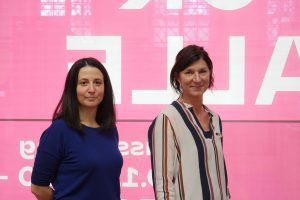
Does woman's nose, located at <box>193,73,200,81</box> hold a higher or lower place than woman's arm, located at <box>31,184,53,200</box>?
higher

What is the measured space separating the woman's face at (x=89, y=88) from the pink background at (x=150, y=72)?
1.01 m

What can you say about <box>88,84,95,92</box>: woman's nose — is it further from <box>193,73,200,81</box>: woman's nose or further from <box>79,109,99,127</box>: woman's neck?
<box>193,73,200,81</box>: woman's nose

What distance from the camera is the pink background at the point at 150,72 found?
2.58 meters

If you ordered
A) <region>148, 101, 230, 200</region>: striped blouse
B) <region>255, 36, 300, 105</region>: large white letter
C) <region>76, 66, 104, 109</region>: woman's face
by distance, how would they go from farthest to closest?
<region>255, 36, 300, 105</region>: large white letter → <region>76, 66, 104, 109</region>: woman's face → <region>148, 101, 230, 200</region>: striped blouse

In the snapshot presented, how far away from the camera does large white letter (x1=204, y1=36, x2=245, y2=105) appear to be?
2572 mm

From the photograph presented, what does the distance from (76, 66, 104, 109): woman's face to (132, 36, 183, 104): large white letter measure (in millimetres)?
1008

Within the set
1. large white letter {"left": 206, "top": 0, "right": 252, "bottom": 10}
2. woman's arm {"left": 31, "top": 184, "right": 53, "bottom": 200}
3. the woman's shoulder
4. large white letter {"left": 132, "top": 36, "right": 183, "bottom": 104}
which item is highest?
large white letter {"left": 206, "top": 0, "right": 252, "bottom": 10}

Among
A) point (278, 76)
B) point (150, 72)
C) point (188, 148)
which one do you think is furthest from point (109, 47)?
point (188, 148)

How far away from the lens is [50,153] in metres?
1.47

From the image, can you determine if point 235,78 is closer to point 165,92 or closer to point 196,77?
point 165,92

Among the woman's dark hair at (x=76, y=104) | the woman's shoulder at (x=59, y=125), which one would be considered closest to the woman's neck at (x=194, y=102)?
the woman's dark hair at (x=76, y=104)

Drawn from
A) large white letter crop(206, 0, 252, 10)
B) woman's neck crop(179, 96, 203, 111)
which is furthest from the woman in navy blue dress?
large white letter crop(206, 0, 252, 10)

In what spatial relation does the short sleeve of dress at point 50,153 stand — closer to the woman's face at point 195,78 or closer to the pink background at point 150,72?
the woman's face at point 195,78

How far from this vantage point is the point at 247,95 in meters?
2.58
